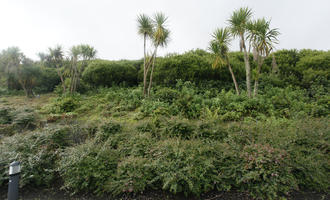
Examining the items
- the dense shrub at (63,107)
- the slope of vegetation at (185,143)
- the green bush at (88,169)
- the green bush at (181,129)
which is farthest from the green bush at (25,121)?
the green bush at (181,129)

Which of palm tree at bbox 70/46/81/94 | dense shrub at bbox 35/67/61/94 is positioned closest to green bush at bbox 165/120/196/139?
palm tree at bbox 70/46/81/94

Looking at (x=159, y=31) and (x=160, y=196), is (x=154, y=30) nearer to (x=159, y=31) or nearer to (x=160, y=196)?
(x=159, y=31)

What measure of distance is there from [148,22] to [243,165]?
29.2 ft

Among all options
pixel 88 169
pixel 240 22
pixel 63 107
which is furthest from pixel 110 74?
pixel 88 169

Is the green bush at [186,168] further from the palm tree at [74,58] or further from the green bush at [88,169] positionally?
the palm tree at [74,58]

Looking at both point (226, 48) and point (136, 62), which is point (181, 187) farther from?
point (136, 62)

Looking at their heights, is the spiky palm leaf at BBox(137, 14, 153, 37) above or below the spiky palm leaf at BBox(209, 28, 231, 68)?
above

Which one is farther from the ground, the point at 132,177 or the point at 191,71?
the point at 191,71

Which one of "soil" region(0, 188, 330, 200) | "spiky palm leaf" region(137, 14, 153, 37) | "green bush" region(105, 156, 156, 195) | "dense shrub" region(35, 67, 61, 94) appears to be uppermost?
"spiky palm leaf" region(137, 14, 153, 37)

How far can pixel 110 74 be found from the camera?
41.0 ft

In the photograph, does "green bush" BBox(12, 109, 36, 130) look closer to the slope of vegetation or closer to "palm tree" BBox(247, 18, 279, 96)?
the slope of vegetation

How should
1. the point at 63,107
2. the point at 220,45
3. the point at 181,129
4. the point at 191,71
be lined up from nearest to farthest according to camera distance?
the point at 181,129 → the point at 220,45 → the point at 63,107 → the point at 191,71

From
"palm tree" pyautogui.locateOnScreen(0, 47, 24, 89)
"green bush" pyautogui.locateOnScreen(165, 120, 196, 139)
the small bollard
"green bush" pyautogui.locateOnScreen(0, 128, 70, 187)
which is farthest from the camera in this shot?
"palm tree" pyautogui.locateOnScreen(0, 47, 24, 89)

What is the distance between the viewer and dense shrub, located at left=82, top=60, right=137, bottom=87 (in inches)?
488
